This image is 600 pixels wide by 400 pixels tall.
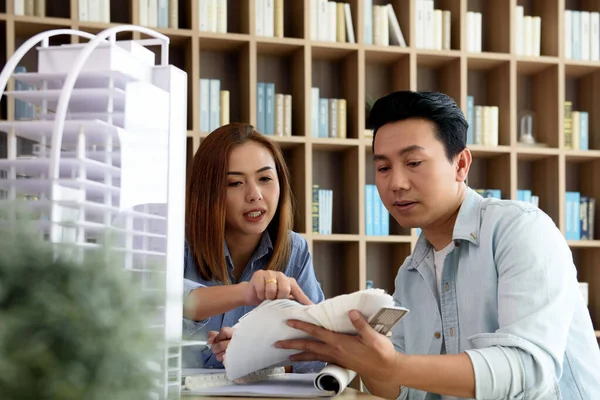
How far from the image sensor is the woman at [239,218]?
7.13 ft

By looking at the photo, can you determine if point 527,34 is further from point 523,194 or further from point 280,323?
point 280,323

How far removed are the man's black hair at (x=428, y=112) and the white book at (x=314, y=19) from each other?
209 cm

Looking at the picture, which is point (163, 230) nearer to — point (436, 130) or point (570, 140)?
point (436, 130)

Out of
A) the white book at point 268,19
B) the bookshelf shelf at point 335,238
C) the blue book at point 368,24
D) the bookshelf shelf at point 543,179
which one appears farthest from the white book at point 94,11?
the bookshelf shelf at point 543,179

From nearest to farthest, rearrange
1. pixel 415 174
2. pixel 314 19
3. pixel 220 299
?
1. pixel 220 299
2. pixel 415 174
3. pixel 314 19

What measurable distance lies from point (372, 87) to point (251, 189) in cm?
204

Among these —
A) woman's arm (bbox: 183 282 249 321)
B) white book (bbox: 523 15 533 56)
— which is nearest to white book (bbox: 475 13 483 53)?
white book (bbox: 523 15 533 56)

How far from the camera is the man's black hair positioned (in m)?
1.75

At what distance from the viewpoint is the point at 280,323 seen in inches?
50.7

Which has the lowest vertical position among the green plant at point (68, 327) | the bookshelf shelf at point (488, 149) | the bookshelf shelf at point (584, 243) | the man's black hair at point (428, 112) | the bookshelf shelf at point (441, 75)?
the bookshelf shelf at point (584, 243)

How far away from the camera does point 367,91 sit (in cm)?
411

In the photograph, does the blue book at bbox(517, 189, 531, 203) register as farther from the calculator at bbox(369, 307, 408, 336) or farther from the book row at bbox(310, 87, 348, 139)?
the calculator at bbox(369, 307, 408, 336)

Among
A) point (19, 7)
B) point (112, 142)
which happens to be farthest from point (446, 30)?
point (112, 142)

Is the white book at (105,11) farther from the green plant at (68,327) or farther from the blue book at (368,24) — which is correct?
the green plant at (68,327)
